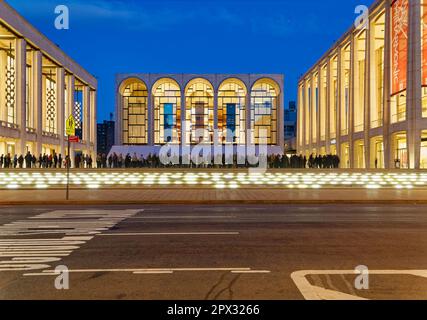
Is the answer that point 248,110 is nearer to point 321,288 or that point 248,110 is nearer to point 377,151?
point 377,151

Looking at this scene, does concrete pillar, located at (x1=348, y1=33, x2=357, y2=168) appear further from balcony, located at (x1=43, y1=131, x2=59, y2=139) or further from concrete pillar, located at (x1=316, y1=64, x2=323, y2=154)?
balcony, located at (x1=43, y1=131, x2=59, y2=139)

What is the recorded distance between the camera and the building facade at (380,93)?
3656cm

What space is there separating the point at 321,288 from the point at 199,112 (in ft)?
235

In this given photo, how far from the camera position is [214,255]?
280 inches

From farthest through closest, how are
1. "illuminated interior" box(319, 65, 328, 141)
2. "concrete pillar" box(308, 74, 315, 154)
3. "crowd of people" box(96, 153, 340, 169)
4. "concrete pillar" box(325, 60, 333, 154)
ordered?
1. "concrete pillar" box(308, 74, 315, 154)
2. "illuminated interior" box(319, 65, 328, 141)
3. "concrete pillar" box(325, 60, 333, 154)
4. "crowd of people" box(96, 153, 340, 169)

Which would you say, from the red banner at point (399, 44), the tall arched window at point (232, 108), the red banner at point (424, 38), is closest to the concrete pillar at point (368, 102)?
the red banner at point (399, 44)

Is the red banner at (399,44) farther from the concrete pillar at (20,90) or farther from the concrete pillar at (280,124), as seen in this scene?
the concrete pillar at (20,90)

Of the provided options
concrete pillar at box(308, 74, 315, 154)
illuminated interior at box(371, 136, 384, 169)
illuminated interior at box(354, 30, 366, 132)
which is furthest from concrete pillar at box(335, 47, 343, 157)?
concrete pillar at box(308, 74, 315, 154)

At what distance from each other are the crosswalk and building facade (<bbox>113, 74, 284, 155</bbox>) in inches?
2363

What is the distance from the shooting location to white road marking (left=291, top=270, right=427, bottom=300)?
490 centimetres

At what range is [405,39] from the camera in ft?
124

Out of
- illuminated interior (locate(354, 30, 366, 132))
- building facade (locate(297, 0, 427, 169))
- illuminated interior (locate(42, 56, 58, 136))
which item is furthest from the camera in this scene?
illuminated interior (locate(42, 56, 58, 136))
